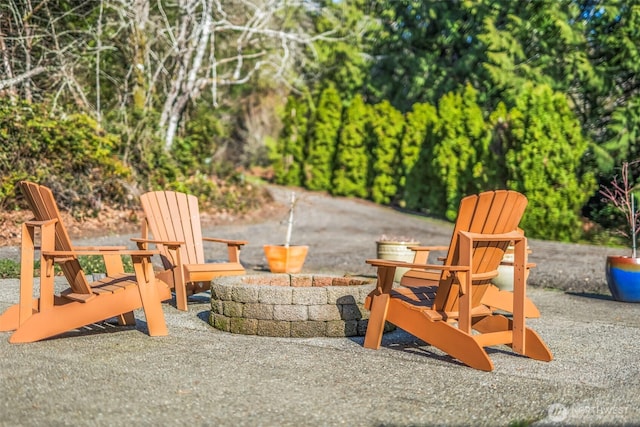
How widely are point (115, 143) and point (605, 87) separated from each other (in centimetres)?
1056

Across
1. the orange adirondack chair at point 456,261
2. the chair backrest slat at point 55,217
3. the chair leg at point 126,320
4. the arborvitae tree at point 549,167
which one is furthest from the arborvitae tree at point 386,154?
the chair backrest slat at point 55,217

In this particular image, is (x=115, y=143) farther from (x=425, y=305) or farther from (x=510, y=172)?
(x=425, y=305)

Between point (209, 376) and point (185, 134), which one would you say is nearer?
point (209, 376)

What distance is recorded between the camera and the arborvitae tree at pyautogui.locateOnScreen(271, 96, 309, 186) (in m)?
20.0

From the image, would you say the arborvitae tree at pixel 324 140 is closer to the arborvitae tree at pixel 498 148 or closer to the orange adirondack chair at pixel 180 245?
the arborvitae tree at pixel 498 148

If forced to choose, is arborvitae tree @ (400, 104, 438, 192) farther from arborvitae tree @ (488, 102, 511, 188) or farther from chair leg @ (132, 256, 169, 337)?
chair leg @ (132, 256, 169, 337)

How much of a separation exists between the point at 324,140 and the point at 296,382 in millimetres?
16006

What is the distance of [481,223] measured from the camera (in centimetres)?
435

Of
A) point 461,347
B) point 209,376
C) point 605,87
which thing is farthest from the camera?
point 605,87

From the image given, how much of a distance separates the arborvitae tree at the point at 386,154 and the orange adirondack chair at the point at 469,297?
44.7ft

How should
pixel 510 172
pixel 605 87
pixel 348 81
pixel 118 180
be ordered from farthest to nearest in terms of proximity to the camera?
1. pixel 348 81
2. pixel 605 87
3. pixel 510 172
4. pixel 118 180

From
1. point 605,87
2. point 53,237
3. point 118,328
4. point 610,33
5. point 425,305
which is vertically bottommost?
point 118,328

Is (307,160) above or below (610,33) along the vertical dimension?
below

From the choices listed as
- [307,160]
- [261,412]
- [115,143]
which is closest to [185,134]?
[115,143]
